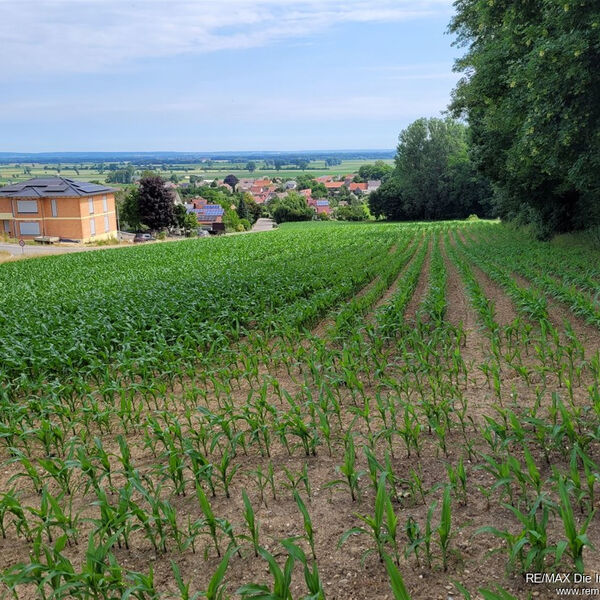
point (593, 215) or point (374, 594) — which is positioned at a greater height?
point (593, 215)

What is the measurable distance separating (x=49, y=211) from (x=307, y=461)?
191ft

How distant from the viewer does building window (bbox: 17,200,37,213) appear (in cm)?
5611

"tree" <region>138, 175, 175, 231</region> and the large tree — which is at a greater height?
the large tree

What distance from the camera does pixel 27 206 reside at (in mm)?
56281

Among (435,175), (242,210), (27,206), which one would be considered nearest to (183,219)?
(27,206)

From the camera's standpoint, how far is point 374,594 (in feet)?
11.1

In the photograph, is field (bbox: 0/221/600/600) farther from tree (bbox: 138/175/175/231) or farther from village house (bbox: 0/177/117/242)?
tree (bbox: 138/175/175/231)

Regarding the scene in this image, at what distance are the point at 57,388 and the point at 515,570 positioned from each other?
21.5 feet

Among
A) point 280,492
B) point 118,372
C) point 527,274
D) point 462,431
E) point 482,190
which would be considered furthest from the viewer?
point 482,190

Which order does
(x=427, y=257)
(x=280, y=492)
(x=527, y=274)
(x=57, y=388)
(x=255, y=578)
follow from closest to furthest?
(x=255, y=578)
(x=280, y=492)
(x=57, y=388)
(x=527, y=274)
(x=427, y=257)

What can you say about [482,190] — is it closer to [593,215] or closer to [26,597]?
[593,215]

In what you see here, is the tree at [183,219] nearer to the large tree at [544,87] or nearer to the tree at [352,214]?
the tree at [352,214]

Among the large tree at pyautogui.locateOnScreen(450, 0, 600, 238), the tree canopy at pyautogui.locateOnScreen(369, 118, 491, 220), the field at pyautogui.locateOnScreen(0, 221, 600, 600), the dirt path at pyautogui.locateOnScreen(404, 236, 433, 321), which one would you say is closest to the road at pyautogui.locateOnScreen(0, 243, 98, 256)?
the dirt path at pyautogui.locateOnScreen(404, 236, 433, 321)

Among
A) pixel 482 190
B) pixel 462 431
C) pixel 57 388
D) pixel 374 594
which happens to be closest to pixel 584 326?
pixel 462 431
